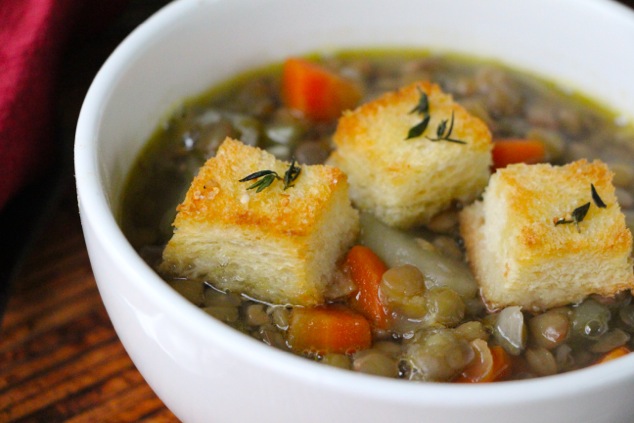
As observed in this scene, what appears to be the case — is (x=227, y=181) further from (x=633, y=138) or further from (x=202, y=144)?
(x=633, y=138)

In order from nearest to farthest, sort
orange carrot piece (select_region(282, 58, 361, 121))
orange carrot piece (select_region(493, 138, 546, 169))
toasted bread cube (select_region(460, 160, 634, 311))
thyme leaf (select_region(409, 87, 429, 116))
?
toasted bread cube (select_region(460, 160, 634, 311)) < thyme leaf (select_region(409, 87, 429, 116)) < orange carrot piece (select_region(493, 138, 546, 169)) < orange carrot piece (select_region(282, 58, 361, 121))

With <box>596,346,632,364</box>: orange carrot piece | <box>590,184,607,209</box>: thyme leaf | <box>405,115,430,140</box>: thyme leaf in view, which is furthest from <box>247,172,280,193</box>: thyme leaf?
<box>596,346,632,364</box>: orange carrot piece

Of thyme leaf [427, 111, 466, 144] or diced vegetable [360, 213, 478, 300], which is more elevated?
thyme leaf [427, 111, 466, 144]

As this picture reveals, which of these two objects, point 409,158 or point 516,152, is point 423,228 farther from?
point 516,152

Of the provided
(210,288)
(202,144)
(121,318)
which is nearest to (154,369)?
(121,318)

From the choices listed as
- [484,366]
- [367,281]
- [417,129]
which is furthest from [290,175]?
[484,366]

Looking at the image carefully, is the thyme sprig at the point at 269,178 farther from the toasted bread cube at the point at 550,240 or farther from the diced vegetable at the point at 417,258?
the toasted bread cube at the point at 550,240

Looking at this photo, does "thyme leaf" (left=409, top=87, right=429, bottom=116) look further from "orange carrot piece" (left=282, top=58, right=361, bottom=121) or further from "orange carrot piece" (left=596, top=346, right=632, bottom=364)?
"orange carrot piece" (left=596, top=346, right=632, bottom=364)
